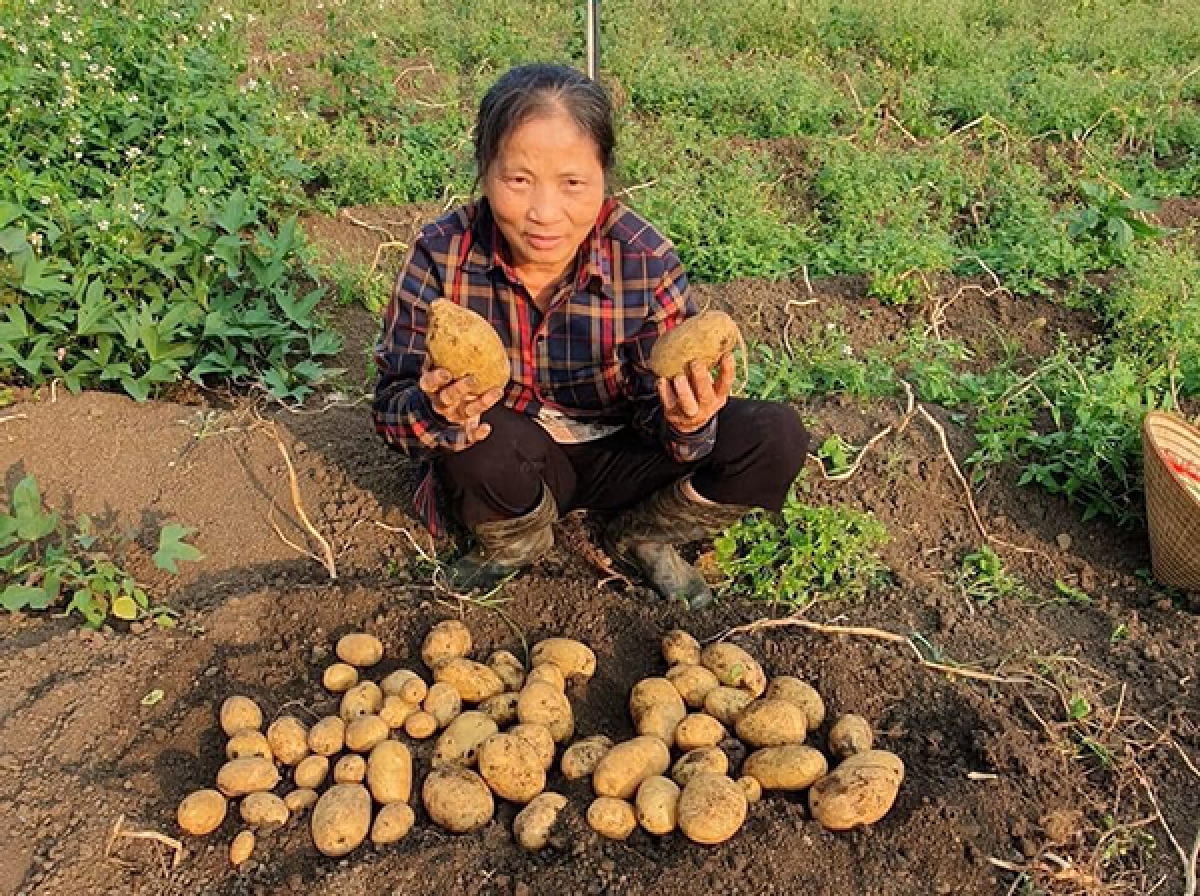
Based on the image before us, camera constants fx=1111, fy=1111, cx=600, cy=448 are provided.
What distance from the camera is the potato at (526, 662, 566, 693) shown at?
2.37m

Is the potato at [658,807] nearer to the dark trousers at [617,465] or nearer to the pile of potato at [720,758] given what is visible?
the pile of potato at [720,758]

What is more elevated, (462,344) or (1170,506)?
(462,344)

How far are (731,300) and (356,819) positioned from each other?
2485 millimetres

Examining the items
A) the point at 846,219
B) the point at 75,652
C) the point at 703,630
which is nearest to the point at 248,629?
the point at 75,652

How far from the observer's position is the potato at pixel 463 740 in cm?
221

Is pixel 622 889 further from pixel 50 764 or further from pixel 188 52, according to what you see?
pixel 188 52

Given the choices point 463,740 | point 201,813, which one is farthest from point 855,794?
point 201,813

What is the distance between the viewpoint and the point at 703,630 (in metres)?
2.64

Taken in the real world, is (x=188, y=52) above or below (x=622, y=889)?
above

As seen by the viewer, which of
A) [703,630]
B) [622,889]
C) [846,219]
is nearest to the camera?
[622,889]

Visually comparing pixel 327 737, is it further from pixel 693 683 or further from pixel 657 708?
pixel 693 683

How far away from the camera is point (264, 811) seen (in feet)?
6.88

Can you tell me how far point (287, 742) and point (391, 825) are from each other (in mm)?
293

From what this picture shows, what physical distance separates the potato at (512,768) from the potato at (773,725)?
44 cm
